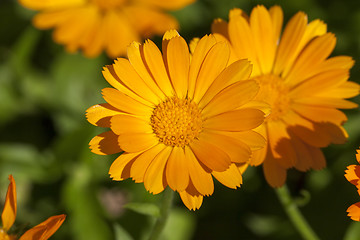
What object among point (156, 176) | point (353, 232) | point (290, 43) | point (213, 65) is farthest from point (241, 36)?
point (353, 232)

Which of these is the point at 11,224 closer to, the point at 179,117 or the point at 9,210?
the point at 9,210

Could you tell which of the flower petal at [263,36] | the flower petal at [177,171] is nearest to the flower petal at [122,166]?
the flower petal at [177,171]

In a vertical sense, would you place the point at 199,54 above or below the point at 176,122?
above

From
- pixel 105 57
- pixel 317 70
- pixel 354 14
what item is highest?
pixel 354 14

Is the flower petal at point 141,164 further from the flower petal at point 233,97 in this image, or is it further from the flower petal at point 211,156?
the flower petal at point 233,97

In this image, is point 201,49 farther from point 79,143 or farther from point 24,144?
point 24,144

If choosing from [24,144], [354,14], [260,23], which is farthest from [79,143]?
[354,14]
